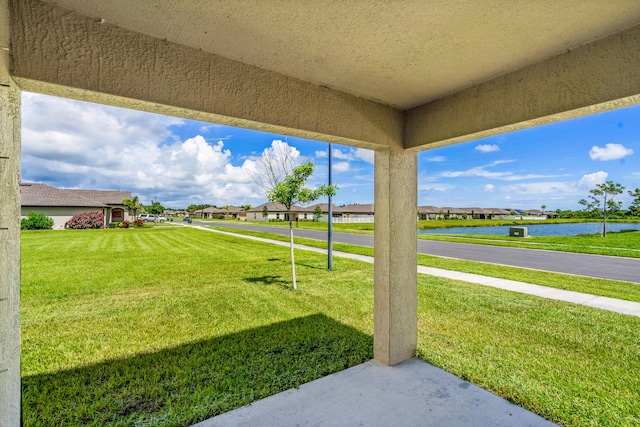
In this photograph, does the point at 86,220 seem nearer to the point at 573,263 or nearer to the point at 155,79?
the point at 155,79

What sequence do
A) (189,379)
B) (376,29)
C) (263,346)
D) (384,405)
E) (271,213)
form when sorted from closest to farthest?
1. (376,29)
2. (384,405)
3. (189,379)
4. (263,346)
5. (271,213)

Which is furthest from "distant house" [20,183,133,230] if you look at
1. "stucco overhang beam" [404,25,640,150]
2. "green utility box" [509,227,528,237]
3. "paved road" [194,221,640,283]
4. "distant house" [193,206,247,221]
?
"distant house" [193,206,247,221]

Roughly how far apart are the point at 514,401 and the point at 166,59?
4.14m

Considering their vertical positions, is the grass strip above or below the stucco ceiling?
below

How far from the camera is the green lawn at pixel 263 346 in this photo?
9.09ft

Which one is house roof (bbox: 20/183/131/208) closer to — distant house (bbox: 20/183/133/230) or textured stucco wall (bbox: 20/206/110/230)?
distant house (bbox: 20/183/133/230)

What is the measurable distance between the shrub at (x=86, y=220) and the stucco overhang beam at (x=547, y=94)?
31.9 meters

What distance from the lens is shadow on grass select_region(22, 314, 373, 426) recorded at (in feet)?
8.60

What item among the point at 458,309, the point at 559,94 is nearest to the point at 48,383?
the point at 559,94

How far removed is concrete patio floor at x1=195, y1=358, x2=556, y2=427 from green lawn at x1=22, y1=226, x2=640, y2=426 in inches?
7.1

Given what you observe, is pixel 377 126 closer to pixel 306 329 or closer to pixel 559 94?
pixel 559 94

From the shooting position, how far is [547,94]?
7.48 feet

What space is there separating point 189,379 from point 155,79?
2.99m

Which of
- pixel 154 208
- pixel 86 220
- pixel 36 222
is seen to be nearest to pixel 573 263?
pixel 86 220
